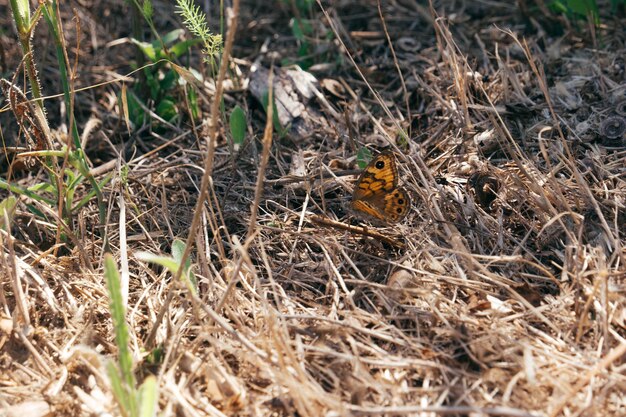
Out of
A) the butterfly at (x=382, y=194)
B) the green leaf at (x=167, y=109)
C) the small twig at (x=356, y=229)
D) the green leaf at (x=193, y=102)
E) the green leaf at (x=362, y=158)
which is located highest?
the green leaf at (x=193, y=102)

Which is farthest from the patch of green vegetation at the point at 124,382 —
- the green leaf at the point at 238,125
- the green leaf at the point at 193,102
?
the green leaf at the point at 193,102

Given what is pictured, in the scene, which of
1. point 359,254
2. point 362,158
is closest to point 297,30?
point 362,158

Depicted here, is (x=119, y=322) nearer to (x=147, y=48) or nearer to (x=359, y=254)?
(x=359, y=254)

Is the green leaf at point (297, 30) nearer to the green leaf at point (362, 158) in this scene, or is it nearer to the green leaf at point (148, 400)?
the green leaf at point (362, 158)

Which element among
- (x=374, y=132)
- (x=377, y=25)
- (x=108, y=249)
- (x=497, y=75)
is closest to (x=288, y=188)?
(x=374, y=132)

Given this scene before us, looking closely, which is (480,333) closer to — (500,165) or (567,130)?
(500,165)

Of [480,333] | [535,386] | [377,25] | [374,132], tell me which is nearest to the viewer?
[535,386]
